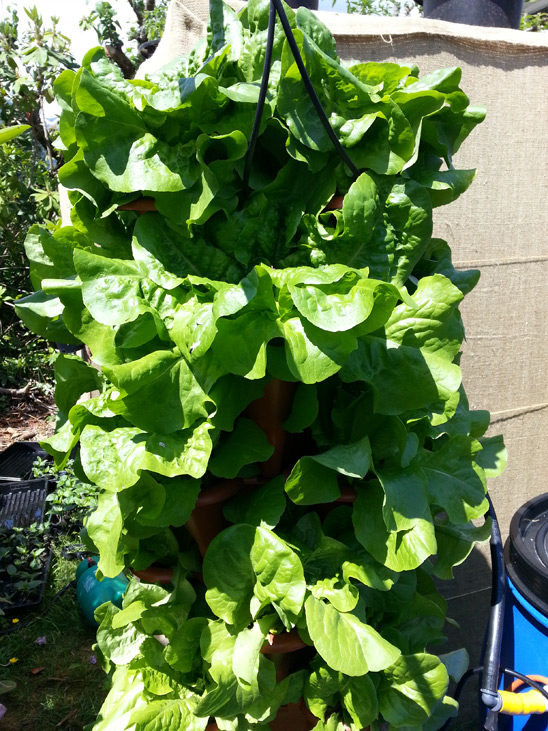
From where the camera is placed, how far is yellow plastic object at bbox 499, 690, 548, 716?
1.20 m

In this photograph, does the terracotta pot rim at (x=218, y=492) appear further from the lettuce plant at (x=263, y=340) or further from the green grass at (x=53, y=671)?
the green grass at (x=53, y=671)

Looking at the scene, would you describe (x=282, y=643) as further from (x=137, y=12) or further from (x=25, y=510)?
(x=137, y=12)

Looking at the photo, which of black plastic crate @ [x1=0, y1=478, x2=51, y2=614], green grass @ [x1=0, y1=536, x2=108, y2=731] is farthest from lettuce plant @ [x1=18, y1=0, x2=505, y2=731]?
black plastic crate @ [x1=0, y1=478, x2=51, y2=614]

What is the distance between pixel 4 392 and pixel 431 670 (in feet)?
14.3

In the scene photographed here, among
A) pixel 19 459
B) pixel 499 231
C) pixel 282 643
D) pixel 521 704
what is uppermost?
pixel 499 231

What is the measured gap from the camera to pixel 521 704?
47.5 inches

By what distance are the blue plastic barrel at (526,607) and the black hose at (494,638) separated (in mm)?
34

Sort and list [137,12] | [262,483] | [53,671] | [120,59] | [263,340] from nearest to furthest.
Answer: [263,340] < [262,483] < [53,671] < [120,59] < [137,12]

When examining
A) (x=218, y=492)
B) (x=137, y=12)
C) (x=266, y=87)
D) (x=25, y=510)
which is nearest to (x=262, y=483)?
(x=218, y=492)

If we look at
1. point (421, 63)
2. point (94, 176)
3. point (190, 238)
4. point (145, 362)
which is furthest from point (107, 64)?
point (421, 63)

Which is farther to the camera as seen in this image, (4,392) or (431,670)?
(4,392)

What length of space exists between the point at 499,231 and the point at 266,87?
1185mm

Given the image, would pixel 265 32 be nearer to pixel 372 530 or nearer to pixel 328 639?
pixel 372 530

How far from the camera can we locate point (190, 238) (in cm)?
87
